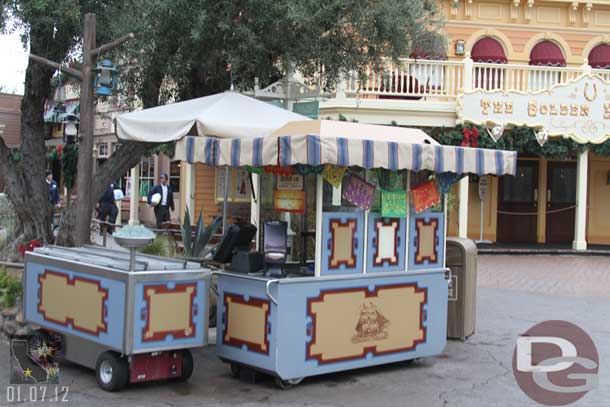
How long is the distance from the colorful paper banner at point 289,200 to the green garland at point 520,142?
11.2 meters

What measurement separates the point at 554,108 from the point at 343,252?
1313 centimetres

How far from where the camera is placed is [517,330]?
32.5 feet

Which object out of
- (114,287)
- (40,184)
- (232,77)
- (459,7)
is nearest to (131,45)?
(232,77)

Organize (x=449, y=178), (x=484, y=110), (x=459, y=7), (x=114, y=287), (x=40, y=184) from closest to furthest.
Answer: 1. (x=114, y=287)
2. (x=449, y=178)
3. (x=40, y=184)
4. (x=484, y=110)
5. (x=459, y=7)

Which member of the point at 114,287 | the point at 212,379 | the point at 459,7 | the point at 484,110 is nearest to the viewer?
the point at 114,287

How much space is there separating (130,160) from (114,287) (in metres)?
4.34

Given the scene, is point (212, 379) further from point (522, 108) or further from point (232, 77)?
point (522, 108)

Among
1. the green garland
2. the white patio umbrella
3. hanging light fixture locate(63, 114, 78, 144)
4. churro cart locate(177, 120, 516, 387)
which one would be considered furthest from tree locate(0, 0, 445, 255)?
hanging light fixture locate(63, 114, 78, 144)

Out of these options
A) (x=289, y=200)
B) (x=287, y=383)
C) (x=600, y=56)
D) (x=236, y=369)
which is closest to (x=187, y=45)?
(x=289, y=200)

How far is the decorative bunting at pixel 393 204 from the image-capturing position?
287 inches

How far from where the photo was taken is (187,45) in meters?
9.86

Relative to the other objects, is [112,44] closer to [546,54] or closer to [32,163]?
[32,163]

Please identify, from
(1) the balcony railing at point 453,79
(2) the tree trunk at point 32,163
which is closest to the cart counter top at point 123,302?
(2) the tree trunk at point 32,163

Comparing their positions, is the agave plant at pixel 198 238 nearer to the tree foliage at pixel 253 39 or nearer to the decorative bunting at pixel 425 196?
the tree foliage at pixel 253 39
